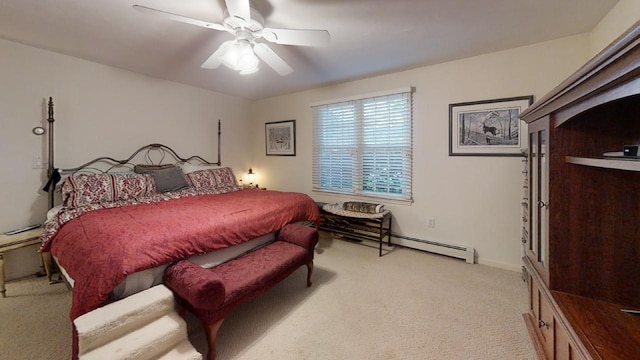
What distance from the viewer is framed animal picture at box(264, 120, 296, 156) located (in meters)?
4.64

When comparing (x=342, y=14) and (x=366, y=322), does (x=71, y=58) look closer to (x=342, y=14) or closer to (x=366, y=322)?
(x=342, y=14)

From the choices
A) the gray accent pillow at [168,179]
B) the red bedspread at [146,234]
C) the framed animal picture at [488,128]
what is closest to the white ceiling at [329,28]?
the framed animal picture at [488,128]

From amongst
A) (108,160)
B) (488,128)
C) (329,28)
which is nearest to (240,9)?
(329,28)

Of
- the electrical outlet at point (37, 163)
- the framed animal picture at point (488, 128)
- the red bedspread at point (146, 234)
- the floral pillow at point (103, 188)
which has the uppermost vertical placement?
the framed animal picture at point (488, 128)

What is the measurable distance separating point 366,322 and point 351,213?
163 centimetres

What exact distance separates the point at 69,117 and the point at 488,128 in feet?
15.6

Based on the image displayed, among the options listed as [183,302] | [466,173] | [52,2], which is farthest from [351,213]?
[52,2]

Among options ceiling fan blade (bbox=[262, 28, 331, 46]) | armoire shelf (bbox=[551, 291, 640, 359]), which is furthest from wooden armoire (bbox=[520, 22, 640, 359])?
ceiling fan blade (bbox=[262, 28, 331, 46])

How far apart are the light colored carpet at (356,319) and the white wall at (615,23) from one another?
218 centimetres

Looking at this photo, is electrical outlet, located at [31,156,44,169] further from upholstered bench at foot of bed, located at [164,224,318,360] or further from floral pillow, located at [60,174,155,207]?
upholstered bench at foot of bed, located at [164,224,318,360]

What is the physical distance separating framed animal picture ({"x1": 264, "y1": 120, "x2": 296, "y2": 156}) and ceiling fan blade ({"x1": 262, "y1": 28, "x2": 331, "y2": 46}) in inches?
103

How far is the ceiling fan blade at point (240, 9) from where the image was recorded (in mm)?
1548

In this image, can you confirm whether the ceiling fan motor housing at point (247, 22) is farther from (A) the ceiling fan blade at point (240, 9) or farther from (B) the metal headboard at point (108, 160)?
(B) the metal headboard at point (108, 160)

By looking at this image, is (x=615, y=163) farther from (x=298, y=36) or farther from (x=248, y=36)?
(x=248, y=36)
